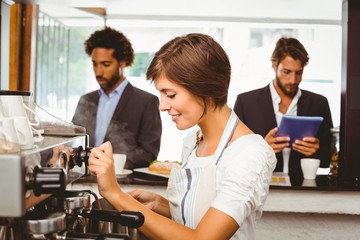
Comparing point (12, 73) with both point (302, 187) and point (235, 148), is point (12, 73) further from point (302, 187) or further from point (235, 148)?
point (235, 148)

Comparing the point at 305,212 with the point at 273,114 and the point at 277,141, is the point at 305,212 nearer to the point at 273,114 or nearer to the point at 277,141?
the point at 277,141

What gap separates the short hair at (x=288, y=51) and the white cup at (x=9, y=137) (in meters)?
3.15

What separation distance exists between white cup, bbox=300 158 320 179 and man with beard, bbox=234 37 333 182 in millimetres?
353

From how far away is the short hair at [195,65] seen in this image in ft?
4.75

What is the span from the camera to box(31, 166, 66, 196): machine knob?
0.81 m

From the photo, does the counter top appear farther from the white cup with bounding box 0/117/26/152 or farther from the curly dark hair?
the white cup with bounding box 0/117/26/152

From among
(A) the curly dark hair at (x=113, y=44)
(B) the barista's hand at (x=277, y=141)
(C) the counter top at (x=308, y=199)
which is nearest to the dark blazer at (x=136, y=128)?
(A) the curly dark hair at (x=113, y=44)

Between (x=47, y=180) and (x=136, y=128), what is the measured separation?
2919mm

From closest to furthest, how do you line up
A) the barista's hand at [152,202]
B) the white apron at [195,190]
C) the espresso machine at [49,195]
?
the espresso machine at [49,195] → the white apron at [195,190] → the barista's hand at [152,202]

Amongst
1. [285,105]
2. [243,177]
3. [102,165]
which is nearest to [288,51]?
[285,105]

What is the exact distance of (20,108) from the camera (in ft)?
3.63

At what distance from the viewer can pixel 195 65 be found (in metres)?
1.46

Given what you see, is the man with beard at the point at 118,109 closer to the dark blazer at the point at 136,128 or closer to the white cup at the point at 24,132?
the dark blazer at the point at 136,128

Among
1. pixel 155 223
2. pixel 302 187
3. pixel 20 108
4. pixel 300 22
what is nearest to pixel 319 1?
pixel 300 22
